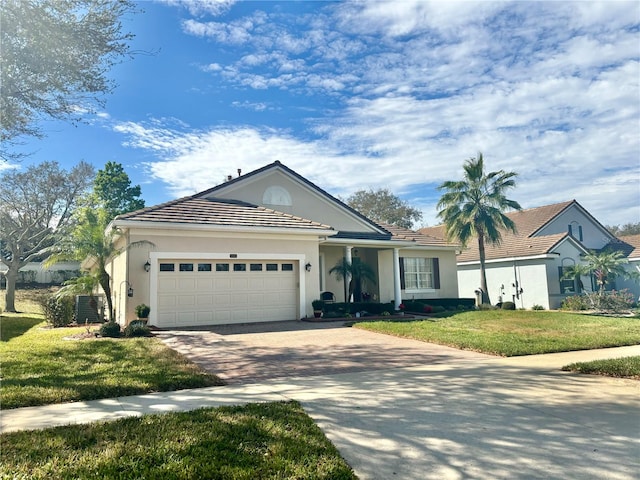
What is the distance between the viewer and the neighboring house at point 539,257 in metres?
24.8

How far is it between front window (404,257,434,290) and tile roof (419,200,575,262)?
19.0ft

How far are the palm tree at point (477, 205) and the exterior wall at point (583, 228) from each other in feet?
27.1

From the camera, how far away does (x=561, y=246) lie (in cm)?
2539

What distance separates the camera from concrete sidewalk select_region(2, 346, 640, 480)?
3682 mm

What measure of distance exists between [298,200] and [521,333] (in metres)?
11.0

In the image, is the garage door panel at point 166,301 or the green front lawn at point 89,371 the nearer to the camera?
the green front lawn at point 89,371

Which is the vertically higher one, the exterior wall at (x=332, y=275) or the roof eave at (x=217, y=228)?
the roof eave at (x=217, y=228)

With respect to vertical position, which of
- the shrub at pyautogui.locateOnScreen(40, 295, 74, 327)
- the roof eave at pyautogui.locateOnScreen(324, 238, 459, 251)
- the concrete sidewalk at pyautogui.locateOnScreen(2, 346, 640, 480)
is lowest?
the concrete sidewalk at pyautogui.locateOnScreen(2, 346, 640, 480)

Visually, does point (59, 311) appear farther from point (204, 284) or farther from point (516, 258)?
point (516, 258)

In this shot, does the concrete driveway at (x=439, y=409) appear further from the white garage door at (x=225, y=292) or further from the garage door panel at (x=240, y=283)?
the garage door panel at (x=240, y=283)

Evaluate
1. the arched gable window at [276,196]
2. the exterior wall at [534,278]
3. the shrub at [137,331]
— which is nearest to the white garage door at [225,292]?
the shrub at [137,331]

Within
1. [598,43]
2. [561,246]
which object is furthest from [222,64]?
[561,246]

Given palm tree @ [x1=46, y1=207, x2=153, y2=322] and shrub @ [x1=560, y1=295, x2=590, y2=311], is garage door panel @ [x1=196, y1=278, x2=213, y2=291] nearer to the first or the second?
palm tree @ [x1=46, y1=207, x2=153, y2=322]

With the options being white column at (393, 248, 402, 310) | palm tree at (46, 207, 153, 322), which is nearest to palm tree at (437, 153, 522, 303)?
white column at (393, 248, 402, 310)
